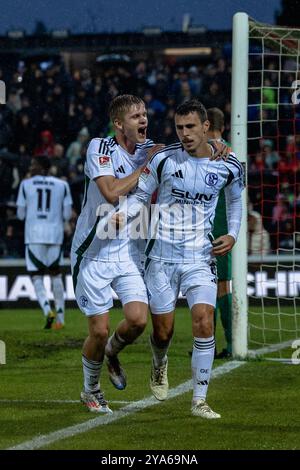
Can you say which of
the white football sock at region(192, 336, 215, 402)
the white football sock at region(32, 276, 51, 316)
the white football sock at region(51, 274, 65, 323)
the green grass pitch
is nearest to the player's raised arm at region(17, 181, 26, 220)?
the white football sock at region(32, 276, 51, 316)

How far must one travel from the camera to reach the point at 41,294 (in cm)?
1511

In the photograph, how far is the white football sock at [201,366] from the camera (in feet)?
23.9

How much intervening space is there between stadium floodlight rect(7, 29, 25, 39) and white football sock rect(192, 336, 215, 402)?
23386 mm

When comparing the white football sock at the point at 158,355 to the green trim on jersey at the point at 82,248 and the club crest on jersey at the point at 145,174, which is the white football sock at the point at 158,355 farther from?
the club crest on jersey at the point at 145,174

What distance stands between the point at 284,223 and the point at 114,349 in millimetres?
12572

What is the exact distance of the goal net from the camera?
11.5m

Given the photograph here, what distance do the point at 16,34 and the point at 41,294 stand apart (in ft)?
53.1

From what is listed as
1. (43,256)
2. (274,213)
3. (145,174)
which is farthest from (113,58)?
(145,174)

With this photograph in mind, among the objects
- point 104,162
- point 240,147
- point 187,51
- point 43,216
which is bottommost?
point 104,162

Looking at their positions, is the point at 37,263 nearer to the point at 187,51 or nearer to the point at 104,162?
the point at 104,162
